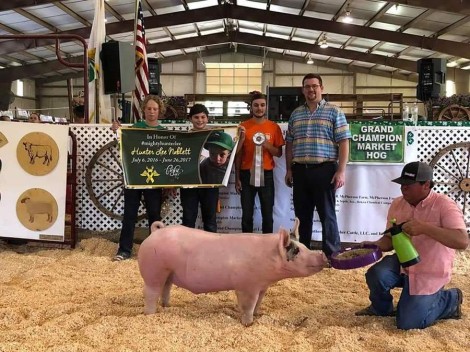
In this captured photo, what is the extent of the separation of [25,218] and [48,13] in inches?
421

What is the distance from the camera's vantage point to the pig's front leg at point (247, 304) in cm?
280

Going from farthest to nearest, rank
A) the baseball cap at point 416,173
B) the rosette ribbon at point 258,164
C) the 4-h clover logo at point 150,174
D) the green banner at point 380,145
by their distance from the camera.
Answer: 1. the green banner at point 380,145
2. the 4-h clover logo at point 150,174
3. the rosette ribbon at point 258,164
4. the baseball cap at point 416,173

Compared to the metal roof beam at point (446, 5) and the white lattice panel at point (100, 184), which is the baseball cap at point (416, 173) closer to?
the white lattice panel at point (100, 184)

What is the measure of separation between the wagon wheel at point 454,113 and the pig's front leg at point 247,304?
8033 millimetres

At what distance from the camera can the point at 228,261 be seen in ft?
9.06

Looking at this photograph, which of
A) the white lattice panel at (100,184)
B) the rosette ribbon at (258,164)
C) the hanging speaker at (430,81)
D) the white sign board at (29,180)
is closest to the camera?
the rosette ribbon at (258,164)

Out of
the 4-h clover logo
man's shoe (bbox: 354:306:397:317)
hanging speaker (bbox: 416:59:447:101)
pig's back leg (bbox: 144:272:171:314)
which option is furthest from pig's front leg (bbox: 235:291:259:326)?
hanging speaker (bbox: 416:59:447:101)

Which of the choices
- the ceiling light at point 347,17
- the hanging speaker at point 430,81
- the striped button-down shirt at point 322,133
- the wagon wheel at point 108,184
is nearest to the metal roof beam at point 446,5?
the hanging speaker at point 430,81

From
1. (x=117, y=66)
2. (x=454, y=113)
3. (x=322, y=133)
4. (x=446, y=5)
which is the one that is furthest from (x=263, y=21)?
(x=322, y=133)

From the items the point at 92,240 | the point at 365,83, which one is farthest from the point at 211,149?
the point at 365,83

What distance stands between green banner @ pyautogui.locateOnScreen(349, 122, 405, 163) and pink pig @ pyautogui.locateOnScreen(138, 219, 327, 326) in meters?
2.66

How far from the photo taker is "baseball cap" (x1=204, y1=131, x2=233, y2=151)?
4.64 metres

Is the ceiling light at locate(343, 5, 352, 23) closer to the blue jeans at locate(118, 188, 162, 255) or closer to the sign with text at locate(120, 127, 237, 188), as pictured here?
the sign with text at locate(120, 127, 237, 188)

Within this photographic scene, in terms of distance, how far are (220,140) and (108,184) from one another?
164 centimetres
